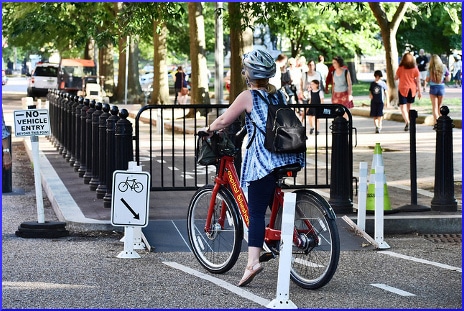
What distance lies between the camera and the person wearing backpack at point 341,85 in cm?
2223

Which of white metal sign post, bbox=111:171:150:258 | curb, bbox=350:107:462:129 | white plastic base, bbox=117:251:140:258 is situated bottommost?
curb, bbox=350:107:462:129

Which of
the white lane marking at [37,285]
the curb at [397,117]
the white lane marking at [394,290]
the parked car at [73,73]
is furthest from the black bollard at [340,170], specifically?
the parked car at [73,73]

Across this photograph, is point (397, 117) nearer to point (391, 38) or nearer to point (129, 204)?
point (391, 38)

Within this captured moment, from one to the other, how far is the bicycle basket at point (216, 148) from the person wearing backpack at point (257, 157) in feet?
1.53

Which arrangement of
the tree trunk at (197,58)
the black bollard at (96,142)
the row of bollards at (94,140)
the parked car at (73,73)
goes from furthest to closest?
the parked car at (73,73) → the tree trunk at (197,58) → the black bollard at (96,142) → the row of bollards at (94,140)

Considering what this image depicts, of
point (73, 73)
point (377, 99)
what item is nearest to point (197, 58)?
point (377, 99)

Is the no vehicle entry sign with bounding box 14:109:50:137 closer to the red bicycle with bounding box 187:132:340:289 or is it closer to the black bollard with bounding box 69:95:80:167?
the red bicycle with bounding box 187:132:340:289

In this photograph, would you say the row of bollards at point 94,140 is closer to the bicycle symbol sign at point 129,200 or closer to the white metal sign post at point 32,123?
the white metal sign post at point 32,123

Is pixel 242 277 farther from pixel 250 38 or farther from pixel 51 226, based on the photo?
pixel 250 38

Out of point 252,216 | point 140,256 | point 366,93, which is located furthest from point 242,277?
point 366,93

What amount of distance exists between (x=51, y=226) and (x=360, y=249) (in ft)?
9.50

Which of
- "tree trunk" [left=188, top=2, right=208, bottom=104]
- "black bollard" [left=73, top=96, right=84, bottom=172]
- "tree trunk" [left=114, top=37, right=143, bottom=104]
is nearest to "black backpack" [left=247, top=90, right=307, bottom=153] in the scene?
"black bollard" [left=73, top=96, right=84, bottom=172]

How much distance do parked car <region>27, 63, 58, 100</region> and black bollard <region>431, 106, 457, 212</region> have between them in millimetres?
47088

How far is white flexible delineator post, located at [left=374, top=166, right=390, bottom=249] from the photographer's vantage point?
10164 mm
